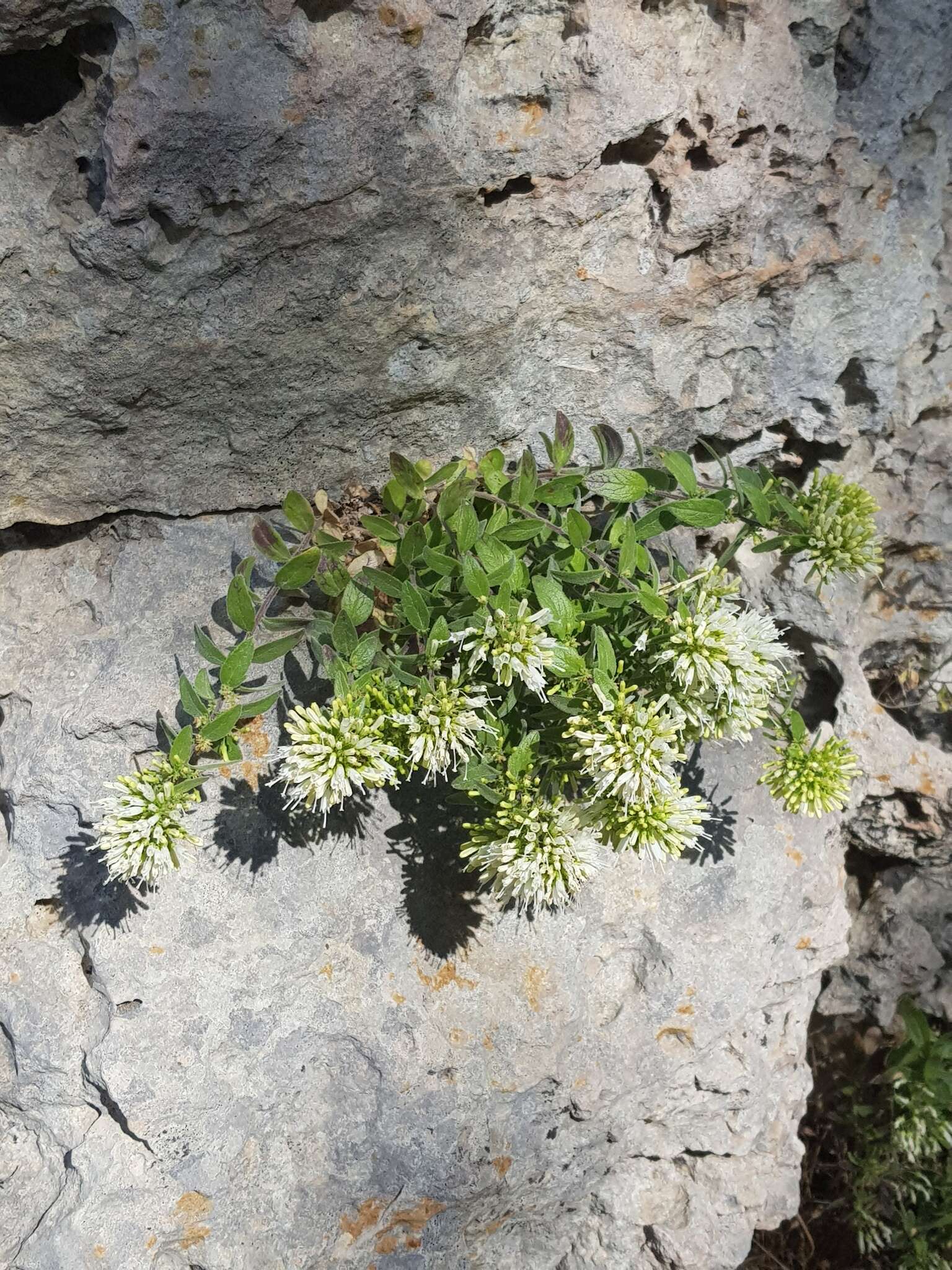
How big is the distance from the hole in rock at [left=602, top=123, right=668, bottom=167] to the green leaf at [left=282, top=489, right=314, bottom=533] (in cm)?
127

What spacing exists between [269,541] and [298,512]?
124 millimetres

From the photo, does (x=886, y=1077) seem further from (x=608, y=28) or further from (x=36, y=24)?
(x=36, y=24)

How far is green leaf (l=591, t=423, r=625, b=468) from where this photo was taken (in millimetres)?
2738

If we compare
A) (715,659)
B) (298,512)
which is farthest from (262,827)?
(715,659)

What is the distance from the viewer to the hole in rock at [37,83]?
2.28 metres

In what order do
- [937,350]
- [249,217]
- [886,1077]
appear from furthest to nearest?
[886,1077]
[937,350]
[249,217]

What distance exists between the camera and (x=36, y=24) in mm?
2082

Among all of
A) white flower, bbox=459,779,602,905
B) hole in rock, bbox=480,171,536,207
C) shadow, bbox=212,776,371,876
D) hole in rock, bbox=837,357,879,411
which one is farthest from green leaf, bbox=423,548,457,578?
hole in rock, bbox=837,357,879,411

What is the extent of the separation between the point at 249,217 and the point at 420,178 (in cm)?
45

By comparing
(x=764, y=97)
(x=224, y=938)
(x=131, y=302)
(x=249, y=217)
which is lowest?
(x=224, y=938)

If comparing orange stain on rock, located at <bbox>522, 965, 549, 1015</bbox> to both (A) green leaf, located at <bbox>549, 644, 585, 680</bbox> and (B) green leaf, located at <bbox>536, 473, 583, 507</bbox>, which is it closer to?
(A) green leaf, located at <bbox>549, 644, 585, 680</bbox>

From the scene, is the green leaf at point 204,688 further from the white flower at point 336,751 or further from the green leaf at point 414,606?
the green leaf at point 414,606

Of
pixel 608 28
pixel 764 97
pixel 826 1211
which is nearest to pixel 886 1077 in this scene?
pixel 826 1211

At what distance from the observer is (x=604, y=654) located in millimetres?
2352
